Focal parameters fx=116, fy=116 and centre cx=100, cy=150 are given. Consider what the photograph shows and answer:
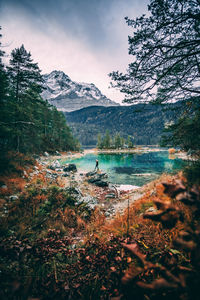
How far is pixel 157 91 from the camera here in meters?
5.33

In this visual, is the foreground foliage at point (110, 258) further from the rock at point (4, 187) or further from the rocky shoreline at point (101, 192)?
the rock at point (4, 187)

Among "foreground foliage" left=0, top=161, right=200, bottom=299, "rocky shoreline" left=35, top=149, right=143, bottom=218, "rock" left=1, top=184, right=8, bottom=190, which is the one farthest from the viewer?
"rock" left=1, top=184, right=8, bottom=190

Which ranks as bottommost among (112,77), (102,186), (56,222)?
(102,186)

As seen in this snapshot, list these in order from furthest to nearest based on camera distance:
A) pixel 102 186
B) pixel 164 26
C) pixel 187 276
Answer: pixel 102 186
pixel 164 26
pixel 187 276

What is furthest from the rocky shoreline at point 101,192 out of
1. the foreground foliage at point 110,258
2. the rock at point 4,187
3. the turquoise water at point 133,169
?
the rock at point 4,187

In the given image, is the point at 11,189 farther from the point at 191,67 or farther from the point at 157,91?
the point at 191,67

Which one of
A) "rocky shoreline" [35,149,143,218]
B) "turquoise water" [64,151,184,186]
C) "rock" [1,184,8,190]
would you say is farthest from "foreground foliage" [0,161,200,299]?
"turquoise water" [64,151,184,186]

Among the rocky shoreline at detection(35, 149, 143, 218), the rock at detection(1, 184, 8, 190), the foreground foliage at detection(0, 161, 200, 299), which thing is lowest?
the rocky shoreline at detection(35, 149, 143, 218)

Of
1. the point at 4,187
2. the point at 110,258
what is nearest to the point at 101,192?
the point at 4,187

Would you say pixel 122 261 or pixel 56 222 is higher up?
pixel 122 261

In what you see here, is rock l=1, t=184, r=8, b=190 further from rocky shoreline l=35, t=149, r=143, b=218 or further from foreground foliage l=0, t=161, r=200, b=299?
rocky shoreline l=35, t=149, r=143, b=218

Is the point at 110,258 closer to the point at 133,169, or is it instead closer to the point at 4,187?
the point at 4,187

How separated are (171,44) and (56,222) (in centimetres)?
789

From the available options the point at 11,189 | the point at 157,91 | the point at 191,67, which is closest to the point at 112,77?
the point at 157,91
